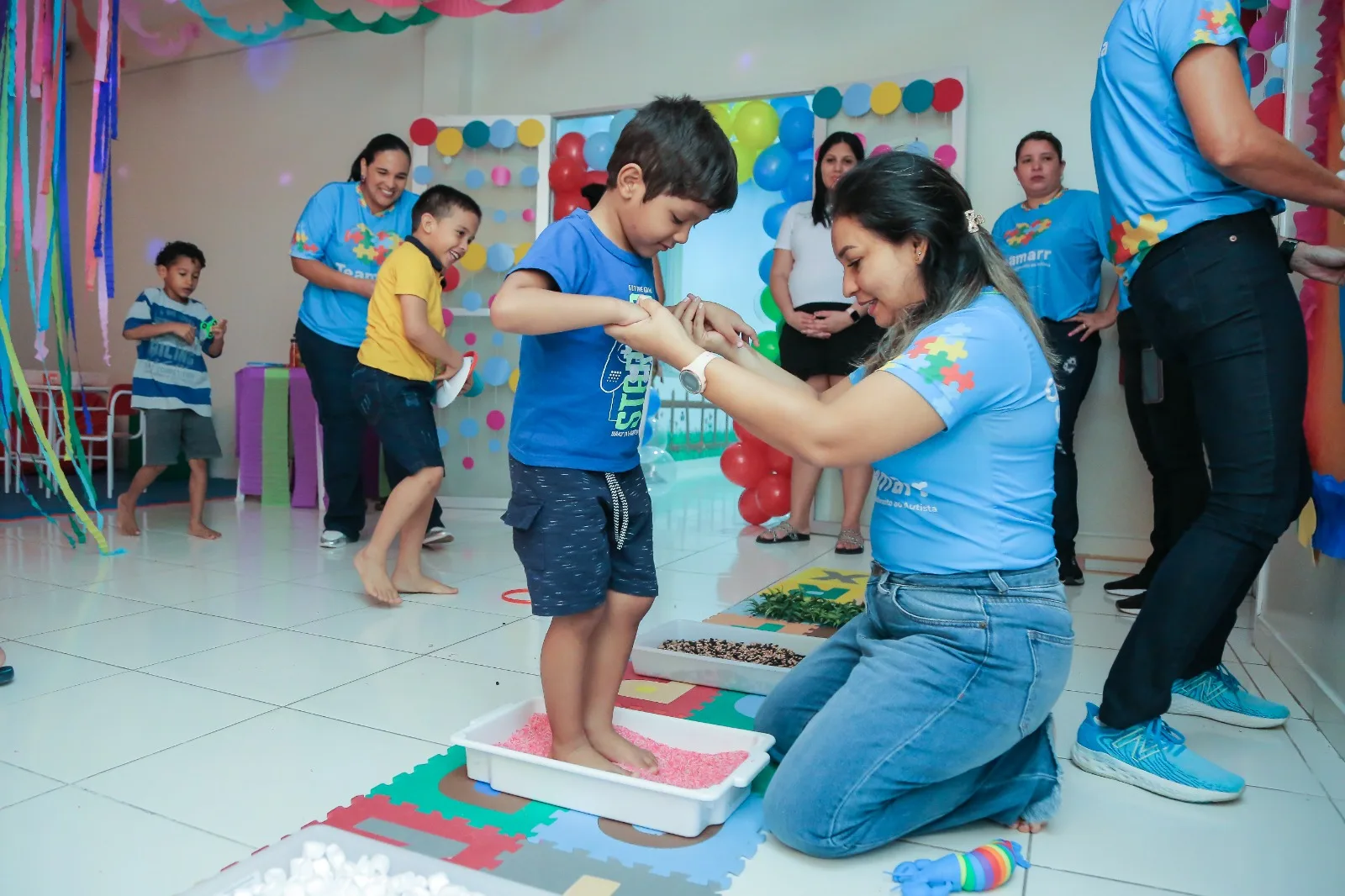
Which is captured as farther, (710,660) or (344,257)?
(344,257)

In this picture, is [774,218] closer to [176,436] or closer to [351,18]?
[351,18]

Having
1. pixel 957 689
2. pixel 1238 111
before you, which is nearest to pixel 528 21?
pixel 1238 111

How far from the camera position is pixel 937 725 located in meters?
1.21

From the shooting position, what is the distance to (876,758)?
1197 millimetres

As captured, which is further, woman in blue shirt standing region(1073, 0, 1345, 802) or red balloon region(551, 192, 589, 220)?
red balloon region(551, 192, 589, 220)

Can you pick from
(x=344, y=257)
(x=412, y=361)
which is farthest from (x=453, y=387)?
(x=344, y=257)

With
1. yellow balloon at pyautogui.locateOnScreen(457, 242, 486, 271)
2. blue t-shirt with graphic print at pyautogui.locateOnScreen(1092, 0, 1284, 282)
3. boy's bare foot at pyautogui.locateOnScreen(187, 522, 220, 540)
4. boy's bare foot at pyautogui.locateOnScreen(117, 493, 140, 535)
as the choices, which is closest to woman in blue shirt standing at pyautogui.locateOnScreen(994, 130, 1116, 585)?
blue t-shirt with graphic print at pyautogui.locateOnScreen(1092, 0, 1284, 282)

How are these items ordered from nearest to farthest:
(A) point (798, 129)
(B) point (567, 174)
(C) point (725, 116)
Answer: (A) point (798, 129)
(C) point (725, 116)
(B) point (567, 174)

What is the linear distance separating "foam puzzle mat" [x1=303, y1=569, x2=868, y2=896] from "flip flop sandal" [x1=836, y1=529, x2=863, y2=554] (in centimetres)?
201

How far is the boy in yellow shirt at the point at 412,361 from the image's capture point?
263cm

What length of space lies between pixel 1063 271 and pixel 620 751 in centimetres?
239

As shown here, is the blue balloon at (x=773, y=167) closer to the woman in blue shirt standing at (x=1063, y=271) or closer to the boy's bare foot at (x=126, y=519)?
the woman in blue shirt standing at (x=1063, y=271)

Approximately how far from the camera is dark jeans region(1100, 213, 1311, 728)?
143cm

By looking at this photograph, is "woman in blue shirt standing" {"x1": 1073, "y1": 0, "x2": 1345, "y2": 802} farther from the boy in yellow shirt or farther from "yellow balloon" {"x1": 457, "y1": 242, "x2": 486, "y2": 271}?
"yellow balloon" {"x1": 457, "y1": 242, "x2": 486, "y2": 271}
